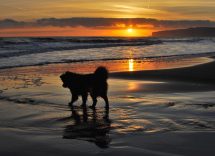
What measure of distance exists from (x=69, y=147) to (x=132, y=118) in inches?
82.8

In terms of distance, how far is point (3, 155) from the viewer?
5059mm

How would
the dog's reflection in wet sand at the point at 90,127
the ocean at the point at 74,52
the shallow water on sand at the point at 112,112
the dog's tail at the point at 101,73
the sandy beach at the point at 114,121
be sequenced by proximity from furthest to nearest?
the ocean at the point at 74,52
the dog's tail at the point at 101,73
the shallow water on sand at the point at 112,112
the dog's reflection in wet sand at the point at 90,127
the sandy beach at the point at 114,121

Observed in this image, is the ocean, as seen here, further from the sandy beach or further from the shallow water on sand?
the sandy beach

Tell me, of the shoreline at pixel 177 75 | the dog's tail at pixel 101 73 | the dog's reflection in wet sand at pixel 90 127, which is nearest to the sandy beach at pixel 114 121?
the dog's reflection in wet sand at pixel 90 127

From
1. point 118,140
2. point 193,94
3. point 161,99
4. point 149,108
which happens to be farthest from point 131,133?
point 193,94


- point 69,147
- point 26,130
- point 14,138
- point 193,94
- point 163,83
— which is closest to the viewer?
point 69,147

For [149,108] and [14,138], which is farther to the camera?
[149,108]

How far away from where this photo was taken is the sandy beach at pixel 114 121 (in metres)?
5.37

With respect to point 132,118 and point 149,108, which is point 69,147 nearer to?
point 132,118

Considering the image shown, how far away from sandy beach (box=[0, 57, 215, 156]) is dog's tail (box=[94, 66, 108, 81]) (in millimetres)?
646

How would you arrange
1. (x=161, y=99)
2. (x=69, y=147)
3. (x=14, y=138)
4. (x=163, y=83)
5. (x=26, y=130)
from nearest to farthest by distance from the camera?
(x=69, y=147)
(x=14, y=138)
(x=26, y=130)
(x=161, y=99)
(x=163, y=83)

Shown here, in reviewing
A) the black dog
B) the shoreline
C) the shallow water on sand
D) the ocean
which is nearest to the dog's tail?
the black dog

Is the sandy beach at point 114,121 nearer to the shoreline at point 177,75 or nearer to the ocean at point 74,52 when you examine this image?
the shoreline at point 177,75

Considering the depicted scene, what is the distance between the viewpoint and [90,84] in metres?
8.69
